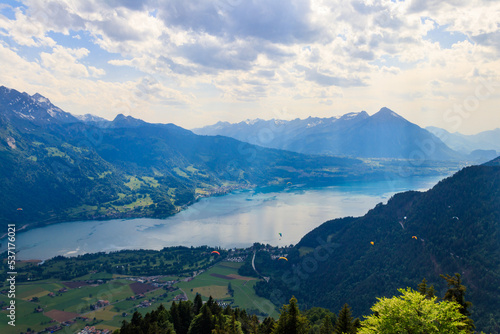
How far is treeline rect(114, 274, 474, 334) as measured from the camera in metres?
12.7

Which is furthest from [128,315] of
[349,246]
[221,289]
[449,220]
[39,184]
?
[39,184]

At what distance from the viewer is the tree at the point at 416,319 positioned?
41.1ft

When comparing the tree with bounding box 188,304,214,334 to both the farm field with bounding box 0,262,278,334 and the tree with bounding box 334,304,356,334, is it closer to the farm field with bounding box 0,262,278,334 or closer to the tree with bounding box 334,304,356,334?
the tree with bounding box 334,304,356,334

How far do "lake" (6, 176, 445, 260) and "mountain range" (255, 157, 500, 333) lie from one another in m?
29.7

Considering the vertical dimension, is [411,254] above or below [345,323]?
below

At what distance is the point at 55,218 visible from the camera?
169875 mm

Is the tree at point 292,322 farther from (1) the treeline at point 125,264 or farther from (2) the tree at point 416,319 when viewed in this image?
(1) the treeline at point 125,264

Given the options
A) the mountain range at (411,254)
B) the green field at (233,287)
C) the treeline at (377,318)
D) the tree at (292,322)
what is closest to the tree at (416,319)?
the treeline at (377,318)

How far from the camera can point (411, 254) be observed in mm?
68000

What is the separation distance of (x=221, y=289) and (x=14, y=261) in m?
74.1

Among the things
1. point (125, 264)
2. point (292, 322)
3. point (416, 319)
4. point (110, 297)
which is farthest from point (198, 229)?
point (416, 319)

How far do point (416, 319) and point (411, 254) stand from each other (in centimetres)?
6297

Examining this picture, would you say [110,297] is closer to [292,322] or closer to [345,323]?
[345,323]

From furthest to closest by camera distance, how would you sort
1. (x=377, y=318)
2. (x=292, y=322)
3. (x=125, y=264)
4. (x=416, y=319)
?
(x=125, y=264)
(x=292, y=322)
(x=377, y=318)
(x=416, y=319)
